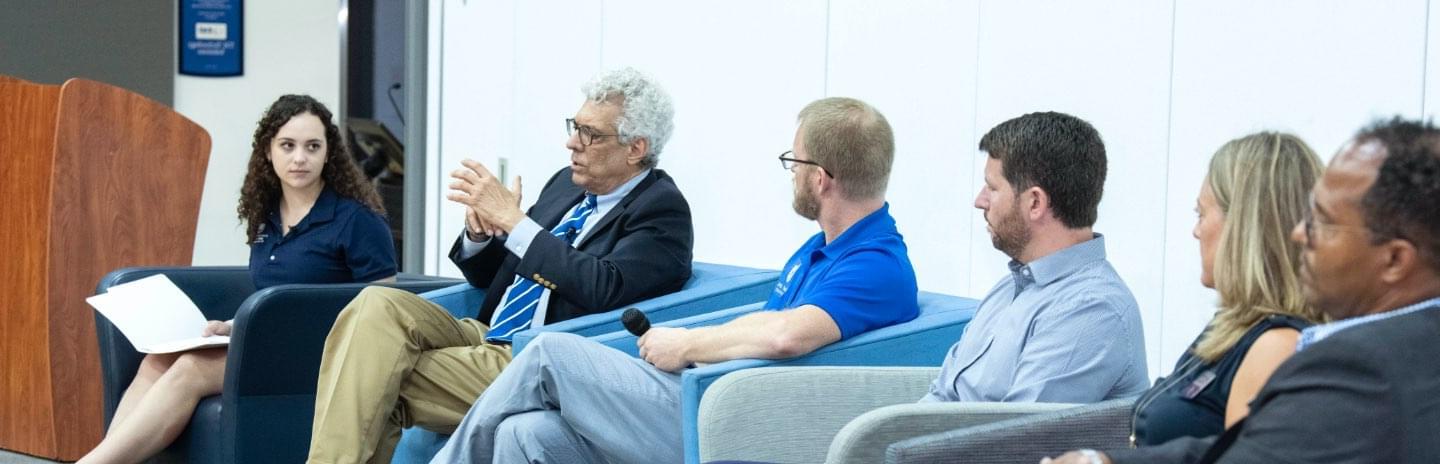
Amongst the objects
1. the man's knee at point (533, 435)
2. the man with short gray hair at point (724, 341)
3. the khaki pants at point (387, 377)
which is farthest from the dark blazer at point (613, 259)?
the man's knee at point (533, 435)

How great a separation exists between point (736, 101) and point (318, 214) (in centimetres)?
117

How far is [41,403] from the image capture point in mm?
4434

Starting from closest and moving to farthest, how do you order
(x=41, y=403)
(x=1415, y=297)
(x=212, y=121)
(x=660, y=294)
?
1. (x=1415, y=297)
2. (x=660, y=294)
3. (x=41, y=403)
4. (x=212, y=121)

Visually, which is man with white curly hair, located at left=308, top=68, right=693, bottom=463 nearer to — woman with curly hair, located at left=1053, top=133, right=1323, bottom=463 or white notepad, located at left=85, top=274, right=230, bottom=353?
white notepad, located at left=85, top=274, right=230, bottom=353

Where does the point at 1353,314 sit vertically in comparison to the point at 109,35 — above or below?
below

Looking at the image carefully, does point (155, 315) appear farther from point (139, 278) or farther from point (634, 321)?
point (634, 321)

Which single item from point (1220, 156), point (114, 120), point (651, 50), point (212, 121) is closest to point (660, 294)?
point (651, 50)

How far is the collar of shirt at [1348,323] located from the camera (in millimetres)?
1521

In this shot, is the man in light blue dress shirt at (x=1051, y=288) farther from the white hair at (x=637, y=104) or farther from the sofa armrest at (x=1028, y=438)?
the white hair at (x=637, y=104)

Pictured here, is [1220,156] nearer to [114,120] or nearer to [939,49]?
[939,49]

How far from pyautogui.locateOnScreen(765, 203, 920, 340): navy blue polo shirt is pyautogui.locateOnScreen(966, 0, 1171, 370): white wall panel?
22.5 inches

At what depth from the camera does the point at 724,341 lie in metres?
2.79

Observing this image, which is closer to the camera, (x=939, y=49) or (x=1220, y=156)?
(x=1220, y=156)

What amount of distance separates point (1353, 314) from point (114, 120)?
380cm
